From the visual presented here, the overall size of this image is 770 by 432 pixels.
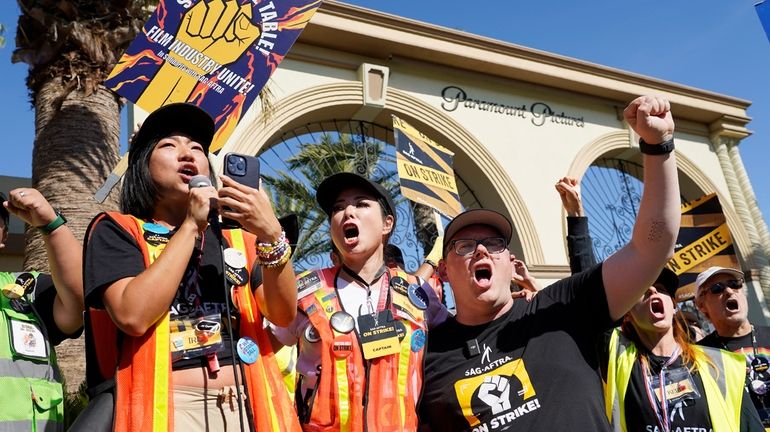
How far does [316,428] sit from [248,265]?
73cm

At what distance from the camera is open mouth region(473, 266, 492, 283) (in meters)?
2.69

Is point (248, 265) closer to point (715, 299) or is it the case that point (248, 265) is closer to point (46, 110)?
point (715, 299)

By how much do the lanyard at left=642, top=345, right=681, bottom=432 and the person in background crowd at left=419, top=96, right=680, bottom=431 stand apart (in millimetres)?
816

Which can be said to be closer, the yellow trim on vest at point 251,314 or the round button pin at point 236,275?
the yellow trim on vest at point 251,314

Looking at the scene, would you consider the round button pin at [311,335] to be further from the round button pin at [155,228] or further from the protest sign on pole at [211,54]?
the protest sign on pole at [211,54]

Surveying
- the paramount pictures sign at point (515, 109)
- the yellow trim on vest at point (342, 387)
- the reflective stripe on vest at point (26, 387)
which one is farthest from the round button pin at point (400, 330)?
the paramount pictures sign at point (515, 109)

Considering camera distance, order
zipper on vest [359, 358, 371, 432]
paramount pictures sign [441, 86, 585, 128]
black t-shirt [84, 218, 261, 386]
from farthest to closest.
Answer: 1. paramount pictures sign [441, 86, 585, 128]
2. zipper on vest [359, 358, 371, 432]
3. black t-shirt [84, 218, 261, 386]

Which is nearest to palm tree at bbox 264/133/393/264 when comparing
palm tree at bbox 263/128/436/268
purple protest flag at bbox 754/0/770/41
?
palm tree at bbox 263/128/436/268

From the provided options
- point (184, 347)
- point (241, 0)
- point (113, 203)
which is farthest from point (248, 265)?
point (113, 203)

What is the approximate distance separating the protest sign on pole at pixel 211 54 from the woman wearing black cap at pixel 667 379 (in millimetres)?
2538

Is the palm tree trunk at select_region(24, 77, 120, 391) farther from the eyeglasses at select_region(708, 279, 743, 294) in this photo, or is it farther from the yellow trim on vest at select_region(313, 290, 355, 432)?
the eyeglasses at select_region(708, 279, 743, 294)

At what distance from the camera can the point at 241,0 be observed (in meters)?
4.36

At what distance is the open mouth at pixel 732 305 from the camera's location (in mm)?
4477

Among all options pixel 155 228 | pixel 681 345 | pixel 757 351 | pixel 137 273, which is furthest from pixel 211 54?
pixel 757 351
